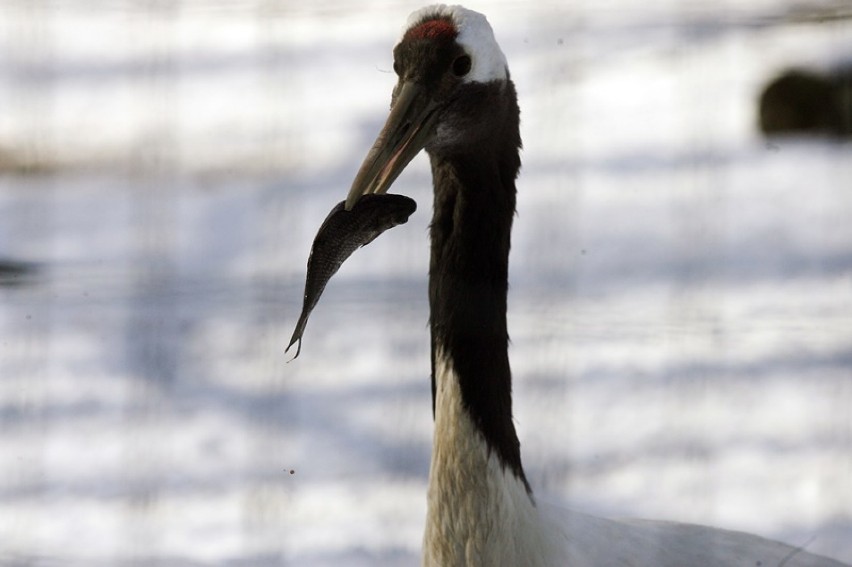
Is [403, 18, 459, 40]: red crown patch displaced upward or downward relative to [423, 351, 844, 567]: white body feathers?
upward

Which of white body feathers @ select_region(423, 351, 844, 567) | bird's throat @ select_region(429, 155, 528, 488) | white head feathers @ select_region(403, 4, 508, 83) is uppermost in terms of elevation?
white head feathers @ select_region(403, 4, 508, 83)

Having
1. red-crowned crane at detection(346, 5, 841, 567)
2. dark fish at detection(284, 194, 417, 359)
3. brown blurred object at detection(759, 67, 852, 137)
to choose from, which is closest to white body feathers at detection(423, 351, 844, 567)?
red-crowned crane at detection(346, 5, 841, 567)

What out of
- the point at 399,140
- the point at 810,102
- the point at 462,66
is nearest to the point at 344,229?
the point at 399,140

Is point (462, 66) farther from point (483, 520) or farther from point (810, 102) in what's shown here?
point (810, 102)

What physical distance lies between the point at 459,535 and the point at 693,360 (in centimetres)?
62

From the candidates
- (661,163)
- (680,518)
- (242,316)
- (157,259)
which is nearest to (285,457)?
(242,316)

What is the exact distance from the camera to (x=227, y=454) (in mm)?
2105

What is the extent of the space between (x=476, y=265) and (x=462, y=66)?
0.26 m

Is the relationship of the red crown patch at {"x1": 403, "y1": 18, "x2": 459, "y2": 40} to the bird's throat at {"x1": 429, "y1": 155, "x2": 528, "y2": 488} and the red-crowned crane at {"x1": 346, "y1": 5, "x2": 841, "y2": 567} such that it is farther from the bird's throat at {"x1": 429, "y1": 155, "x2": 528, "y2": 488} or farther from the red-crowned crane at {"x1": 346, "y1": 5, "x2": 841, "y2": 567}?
the bird's throat at {"x1": 429, "y1": 155, "x2": 528, "y2": 488}

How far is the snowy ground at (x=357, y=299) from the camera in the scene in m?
1.83

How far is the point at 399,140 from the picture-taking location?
1.49 m

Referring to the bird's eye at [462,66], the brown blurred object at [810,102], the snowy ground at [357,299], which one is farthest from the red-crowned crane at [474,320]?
the brown blurred object at [810,102]

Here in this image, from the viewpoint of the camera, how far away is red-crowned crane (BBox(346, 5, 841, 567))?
4.98 ft

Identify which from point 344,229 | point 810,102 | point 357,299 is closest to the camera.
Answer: point 344,229
